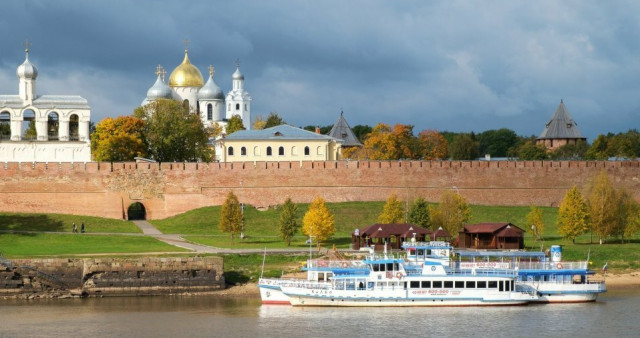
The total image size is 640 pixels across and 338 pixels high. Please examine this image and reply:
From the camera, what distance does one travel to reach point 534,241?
71.2 meters

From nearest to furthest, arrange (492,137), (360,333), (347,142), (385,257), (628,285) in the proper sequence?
1. (360,333)
2. (385,257)
3. (628,285)
4. (347,142)
5. (492,137)

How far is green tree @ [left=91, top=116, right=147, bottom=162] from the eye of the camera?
94.4 metres

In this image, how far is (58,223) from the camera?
262 ft

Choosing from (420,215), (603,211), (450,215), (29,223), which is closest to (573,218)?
(603,211)

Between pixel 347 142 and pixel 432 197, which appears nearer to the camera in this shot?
pixel 432 197

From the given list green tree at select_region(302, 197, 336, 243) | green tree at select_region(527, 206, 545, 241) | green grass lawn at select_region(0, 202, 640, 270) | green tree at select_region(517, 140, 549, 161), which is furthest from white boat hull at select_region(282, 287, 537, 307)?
green tree at select_region(517, 140, 549, 161)

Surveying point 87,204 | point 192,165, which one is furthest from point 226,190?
A: point 87,204

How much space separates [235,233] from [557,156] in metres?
55.0

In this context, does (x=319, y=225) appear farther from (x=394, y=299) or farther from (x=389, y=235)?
(x=394, y=299)

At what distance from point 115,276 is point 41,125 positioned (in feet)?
124

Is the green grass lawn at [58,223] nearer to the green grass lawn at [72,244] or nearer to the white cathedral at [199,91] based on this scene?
the green grass lawn at [72,244]

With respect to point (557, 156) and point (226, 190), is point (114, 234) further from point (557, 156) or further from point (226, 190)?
point (557, 156)

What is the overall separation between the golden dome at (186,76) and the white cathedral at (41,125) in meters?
31.5

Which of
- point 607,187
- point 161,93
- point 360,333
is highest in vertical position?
point 161,93
